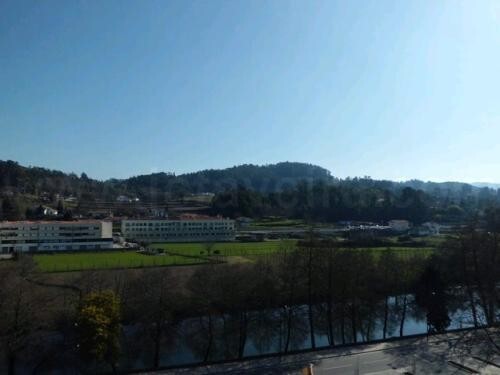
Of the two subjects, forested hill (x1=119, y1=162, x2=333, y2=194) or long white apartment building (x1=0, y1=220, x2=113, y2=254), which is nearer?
long white apartment building (x1=0, y1=220, x2=113, y2=254)

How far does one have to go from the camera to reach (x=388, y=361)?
15898 mm

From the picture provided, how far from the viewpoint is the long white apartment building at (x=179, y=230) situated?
62.0 m

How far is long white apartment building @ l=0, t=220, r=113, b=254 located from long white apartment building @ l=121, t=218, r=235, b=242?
8.20 metres

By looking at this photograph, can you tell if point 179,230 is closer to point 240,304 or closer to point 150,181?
point 240,304

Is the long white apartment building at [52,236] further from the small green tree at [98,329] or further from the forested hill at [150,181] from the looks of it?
the forested hill at [150,181]

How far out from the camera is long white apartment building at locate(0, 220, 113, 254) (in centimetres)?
4891

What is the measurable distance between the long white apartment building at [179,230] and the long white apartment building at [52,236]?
26.9 feet

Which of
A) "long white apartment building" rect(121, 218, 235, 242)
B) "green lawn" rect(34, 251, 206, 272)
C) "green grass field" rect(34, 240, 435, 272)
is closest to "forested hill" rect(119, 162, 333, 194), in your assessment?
"long white apartment building" rect(121, 218, 235, 242)

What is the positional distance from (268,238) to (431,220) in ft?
98.5

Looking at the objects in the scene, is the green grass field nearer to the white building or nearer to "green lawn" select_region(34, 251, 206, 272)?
"green lawn" select_region(34, 251, 206, 272)

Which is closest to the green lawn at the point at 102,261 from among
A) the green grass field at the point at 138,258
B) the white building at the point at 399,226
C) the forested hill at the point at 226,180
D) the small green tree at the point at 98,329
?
the green grass field at the point at 138,258

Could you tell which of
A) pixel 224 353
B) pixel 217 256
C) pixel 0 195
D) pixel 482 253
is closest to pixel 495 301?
pixel 482 253

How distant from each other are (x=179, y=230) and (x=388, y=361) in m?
49.4

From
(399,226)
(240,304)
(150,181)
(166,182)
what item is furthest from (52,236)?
(166,182)
